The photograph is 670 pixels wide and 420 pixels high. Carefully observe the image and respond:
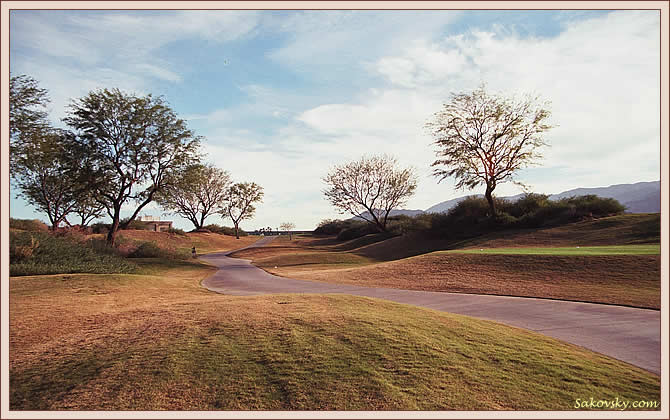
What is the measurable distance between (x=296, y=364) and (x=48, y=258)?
14993 mm

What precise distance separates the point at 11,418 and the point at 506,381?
5.82 meters

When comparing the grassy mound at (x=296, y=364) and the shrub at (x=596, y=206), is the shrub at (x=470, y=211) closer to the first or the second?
the shrub at (x=596, y=206)

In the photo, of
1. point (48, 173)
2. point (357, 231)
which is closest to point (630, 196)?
point (357, 231)

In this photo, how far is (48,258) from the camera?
16.1 meters

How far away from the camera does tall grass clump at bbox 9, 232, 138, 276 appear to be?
14656 millimetres

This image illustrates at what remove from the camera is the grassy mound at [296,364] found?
485 centimetres

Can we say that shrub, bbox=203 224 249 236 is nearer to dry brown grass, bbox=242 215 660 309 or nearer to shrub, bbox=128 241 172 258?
shrub, bbox=128 241 172 258

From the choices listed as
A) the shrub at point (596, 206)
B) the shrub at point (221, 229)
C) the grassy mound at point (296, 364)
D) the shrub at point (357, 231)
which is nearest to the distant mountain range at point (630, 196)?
the shrub at point (596, 206)

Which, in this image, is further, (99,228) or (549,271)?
(99,228)

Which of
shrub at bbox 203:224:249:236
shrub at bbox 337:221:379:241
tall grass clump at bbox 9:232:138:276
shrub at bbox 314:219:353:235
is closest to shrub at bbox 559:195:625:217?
shrub at bbox 337:221:379:241

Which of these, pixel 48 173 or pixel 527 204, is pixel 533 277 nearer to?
pixel 527 204

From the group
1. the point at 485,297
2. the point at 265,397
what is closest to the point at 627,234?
the point at 485,297

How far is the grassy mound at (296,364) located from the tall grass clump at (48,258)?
7261mm

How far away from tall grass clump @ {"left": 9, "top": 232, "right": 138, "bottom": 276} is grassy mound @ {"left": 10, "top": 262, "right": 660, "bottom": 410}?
7.26m
